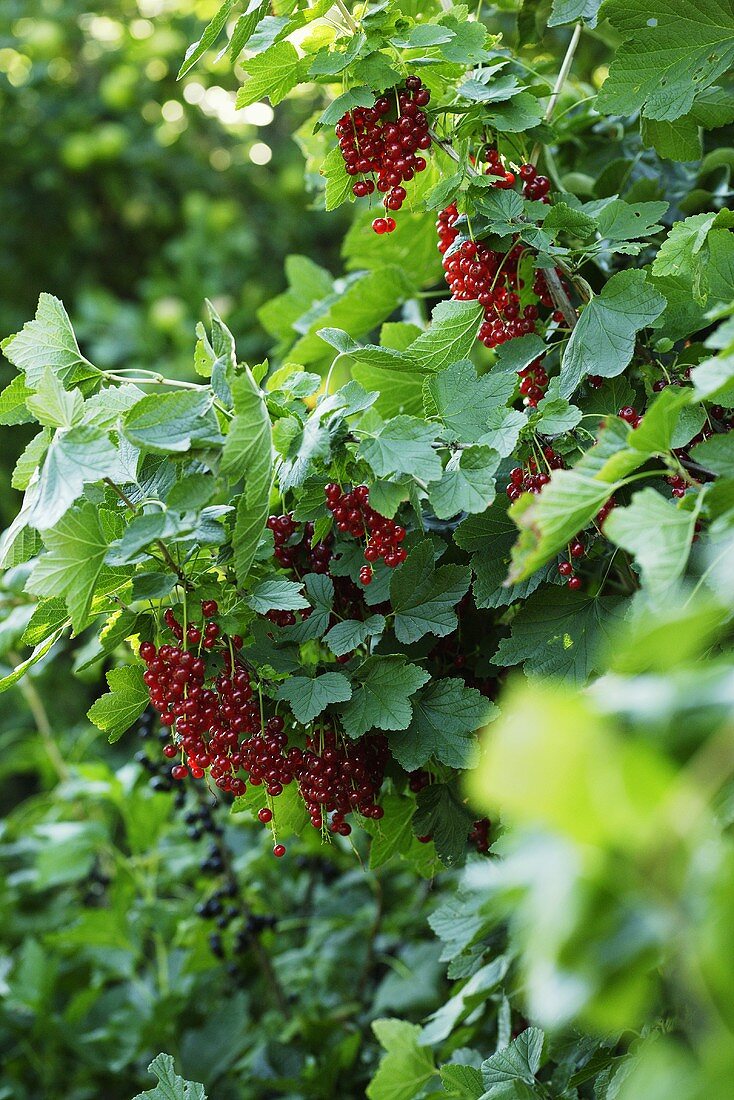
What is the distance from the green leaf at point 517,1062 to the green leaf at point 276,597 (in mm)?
350

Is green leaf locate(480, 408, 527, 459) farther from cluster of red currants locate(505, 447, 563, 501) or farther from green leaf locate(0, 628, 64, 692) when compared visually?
green leaf locate(0, 628, 64, 692)

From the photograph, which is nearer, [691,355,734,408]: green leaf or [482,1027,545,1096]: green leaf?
[691,355,734,408]: green leaf

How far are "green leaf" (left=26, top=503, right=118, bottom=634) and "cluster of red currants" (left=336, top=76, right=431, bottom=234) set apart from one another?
13.0 inches

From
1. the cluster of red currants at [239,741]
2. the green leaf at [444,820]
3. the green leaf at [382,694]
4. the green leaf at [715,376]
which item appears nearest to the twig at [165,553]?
the cluster of red currants at [239,741]

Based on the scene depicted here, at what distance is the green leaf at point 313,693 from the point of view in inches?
25.7

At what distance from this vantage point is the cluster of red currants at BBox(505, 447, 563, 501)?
0.67 metres

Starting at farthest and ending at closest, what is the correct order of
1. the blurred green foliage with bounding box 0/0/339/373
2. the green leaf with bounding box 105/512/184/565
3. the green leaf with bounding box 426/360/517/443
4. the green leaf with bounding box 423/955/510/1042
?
the blurred green foliage with bounding box 0/0/339/373 < the green leaf with bounding box 423/955/510/1042 < the green leaf with bounding box 426/360/517/443 < the green leaf with bounding box 105/512/184/565

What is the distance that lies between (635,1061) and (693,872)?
332 mm

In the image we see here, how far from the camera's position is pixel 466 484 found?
66 cm

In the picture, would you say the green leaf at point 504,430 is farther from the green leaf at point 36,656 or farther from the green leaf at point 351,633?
the green leaf at point 36,656

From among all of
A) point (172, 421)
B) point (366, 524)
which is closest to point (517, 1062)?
point (366, 524)

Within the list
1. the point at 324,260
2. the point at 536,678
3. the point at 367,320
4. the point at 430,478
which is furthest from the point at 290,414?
the point at 324,260

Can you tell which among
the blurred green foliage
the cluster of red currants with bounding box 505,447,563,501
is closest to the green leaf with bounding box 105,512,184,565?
the cluster of red currants with bounding box 505,447,563,501

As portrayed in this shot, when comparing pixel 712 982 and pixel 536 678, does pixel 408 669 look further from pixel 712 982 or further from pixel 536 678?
pixel 712 982
